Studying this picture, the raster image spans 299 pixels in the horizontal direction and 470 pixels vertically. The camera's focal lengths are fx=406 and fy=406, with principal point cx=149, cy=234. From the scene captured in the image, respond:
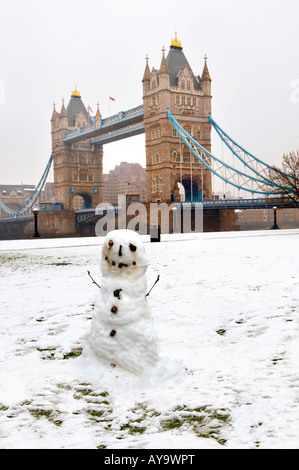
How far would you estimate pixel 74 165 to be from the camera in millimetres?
73938

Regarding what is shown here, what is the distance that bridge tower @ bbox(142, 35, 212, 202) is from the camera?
51062 mm

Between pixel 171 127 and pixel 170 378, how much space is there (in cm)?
5079

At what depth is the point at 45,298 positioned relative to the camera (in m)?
6.14

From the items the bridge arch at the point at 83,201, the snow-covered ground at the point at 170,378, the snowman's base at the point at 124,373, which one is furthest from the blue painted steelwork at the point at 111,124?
the snowman's base at the point at 124,373

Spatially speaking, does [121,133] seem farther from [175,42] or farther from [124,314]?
[124,314]

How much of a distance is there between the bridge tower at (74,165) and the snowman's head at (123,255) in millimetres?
70555

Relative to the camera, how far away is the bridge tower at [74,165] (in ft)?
241

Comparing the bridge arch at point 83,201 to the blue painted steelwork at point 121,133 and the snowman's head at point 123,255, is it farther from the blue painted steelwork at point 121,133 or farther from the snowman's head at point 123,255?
the snowman's head at point 123,255

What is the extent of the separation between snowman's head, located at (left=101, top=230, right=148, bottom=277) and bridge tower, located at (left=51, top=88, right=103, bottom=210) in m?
70.6

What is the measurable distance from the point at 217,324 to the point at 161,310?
0.87 metres

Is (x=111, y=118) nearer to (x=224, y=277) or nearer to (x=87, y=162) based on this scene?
(x=87, y=162)

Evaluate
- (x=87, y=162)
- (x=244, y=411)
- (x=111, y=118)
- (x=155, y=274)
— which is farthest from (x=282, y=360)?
(x=87, y=162)

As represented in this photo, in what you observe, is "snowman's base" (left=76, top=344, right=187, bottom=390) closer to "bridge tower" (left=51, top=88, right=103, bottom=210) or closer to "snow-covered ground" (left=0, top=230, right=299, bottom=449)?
"snow-covered ground" (left=0, top=230, right=299, bottom=449)

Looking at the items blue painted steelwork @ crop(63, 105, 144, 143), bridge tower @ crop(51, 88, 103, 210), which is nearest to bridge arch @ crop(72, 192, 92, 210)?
bridge tower @ crop(51, 88, 103, 210)
